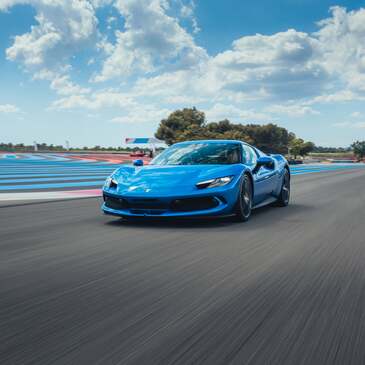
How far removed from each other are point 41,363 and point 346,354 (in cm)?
134

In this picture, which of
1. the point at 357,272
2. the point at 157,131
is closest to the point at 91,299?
the point at 357,272

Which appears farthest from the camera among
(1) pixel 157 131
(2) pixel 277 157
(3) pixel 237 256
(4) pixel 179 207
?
(1) pixel 157 131

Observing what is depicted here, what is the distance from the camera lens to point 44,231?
5.79 m

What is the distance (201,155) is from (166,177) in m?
1.18

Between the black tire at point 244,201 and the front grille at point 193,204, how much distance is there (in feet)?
1.41

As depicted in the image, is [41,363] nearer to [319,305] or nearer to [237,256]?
[319,305]

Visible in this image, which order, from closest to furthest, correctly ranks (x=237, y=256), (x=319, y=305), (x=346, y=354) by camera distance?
(x=346, y=354) → (x=319, y=305) → (x=237, y=256)

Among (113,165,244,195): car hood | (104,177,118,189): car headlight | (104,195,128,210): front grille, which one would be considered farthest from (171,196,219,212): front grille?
(104,177,118,189): car headlight

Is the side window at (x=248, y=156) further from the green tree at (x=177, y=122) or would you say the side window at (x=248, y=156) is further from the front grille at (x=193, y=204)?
the green tree at (x=177, y=122)

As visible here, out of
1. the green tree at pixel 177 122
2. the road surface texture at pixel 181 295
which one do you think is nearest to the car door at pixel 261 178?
the road surface texture at pixel 181 295

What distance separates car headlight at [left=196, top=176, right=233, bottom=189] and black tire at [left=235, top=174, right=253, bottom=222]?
286mm

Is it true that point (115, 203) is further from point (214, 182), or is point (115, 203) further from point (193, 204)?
point (214, 182)

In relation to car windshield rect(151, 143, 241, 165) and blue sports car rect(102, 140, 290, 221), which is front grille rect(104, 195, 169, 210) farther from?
car windshield rect(151, 143, 241, 165)

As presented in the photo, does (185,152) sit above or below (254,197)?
above
